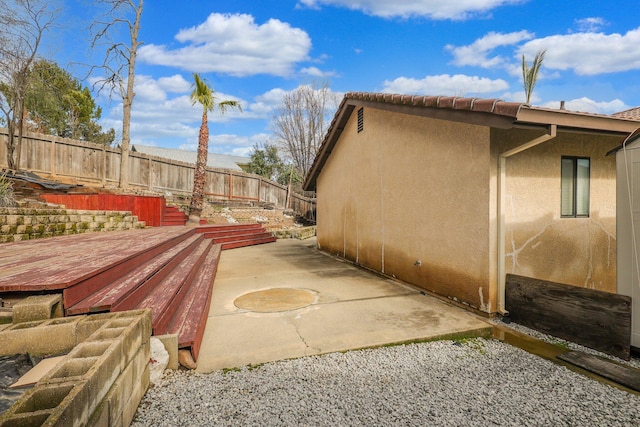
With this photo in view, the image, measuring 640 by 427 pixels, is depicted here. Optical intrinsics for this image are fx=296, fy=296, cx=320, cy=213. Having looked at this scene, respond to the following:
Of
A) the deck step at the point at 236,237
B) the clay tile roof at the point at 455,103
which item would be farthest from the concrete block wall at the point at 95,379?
the deck step at the point at 236,237

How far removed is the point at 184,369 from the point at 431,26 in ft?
71.5

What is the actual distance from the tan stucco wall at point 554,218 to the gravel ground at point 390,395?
2056 mm

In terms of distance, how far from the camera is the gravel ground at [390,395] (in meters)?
2.07

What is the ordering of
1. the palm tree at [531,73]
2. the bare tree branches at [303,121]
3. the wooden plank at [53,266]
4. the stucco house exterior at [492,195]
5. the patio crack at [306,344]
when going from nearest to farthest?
the wooden plank at [53,266] → the patio crack at [306,344] → the stucco house exterior at [492,195] → the palm tree at [531,73] → the bare tree branches at [303,121]

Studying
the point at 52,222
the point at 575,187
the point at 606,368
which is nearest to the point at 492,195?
the point at 575,187

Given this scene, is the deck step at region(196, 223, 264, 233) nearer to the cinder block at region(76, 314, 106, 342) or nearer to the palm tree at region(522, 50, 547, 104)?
the cinder block at region(76, 314, 106, 342)

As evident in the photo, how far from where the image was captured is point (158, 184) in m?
14.0

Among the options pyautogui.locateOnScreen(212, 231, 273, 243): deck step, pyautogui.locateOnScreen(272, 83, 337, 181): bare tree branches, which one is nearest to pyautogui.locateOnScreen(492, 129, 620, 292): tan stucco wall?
pyautogui.locateOnScreen(212, 231, 273, 243): deck step

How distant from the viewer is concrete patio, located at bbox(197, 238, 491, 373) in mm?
3082

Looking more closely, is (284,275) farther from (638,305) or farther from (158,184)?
(158,184)

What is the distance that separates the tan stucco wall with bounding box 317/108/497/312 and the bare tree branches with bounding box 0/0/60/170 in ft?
38.2

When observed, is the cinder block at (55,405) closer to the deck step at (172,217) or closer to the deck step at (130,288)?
the deck step at (130,288)

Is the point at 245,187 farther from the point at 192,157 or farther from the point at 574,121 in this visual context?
the point at 574,121

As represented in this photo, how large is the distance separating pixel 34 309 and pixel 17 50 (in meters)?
14.4
